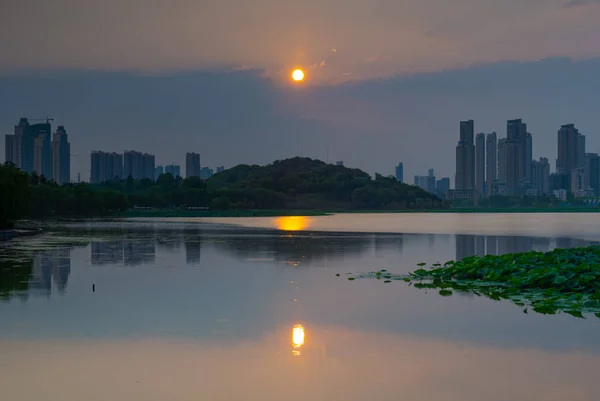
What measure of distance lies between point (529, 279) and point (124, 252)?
78.8ft

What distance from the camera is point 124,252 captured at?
133 ft

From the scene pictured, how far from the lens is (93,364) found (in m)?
13.2

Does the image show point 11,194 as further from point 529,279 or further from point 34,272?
point 529,279

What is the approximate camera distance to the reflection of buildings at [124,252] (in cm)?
3494

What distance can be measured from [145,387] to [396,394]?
399 cm

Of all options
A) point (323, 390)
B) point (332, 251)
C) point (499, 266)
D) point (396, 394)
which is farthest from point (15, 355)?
point (332, 251)

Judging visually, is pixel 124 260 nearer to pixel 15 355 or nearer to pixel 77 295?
pixel 77 295

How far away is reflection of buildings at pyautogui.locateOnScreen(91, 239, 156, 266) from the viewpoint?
115 feet

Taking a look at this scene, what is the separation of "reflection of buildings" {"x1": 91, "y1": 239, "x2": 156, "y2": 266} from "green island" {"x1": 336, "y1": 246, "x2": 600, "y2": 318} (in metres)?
12.1

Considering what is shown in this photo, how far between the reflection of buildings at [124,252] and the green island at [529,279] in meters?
12.1

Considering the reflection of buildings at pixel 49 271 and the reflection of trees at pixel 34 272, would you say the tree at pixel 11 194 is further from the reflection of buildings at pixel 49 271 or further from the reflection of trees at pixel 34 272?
the reflection of buildings at pixel 49 271

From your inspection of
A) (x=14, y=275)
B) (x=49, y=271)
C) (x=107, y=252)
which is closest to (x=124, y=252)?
(x=107, y=252)

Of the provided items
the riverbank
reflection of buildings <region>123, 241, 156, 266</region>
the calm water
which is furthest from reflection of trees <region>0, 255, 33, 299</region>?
the riverbank

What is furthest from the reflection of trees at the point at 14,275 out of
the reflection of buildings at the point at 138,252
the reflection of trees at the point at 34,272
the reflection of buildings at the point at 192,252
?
the reflection of buildings at the point at 192,252
